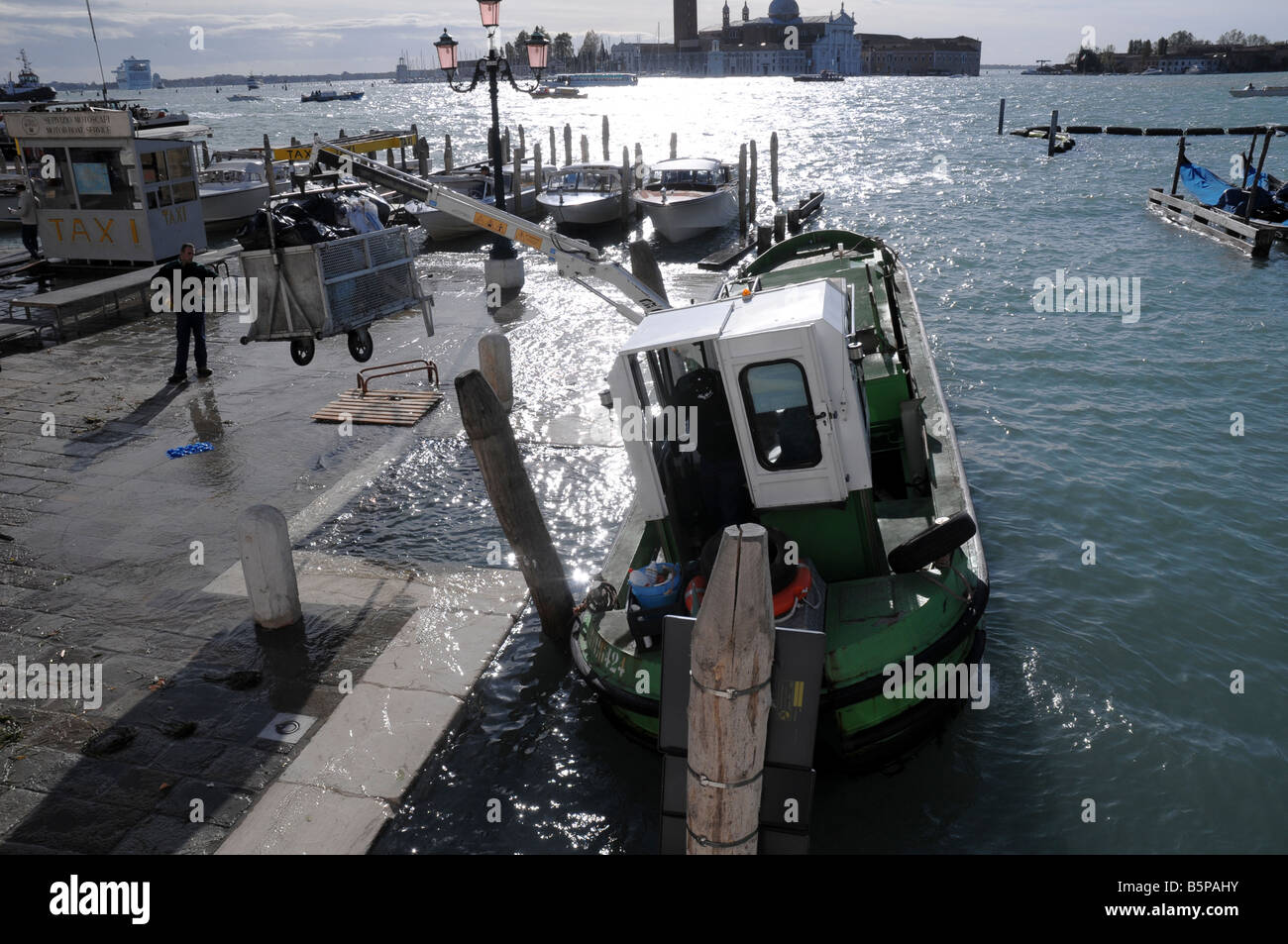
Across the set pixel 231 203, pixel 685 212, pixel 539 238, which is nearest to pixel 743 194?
pixel 685 212

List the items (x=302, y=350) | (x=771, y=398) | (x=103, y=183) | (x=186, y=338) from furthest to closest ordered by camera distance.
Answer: (x=103, y=183) → (x=186, y=338) → (x=302, y=350) → (x=771, y=398)

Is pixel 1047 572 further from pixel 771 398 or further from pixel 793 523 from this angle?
pixel 771 398

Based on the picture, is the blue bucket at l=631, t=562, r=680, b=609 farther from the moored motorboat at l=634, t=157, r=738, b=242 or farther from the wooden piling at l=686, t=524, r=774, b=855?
the moored motorboat at l=634, t=157, r=738, b=242

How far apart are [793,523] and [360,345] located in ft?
23.0

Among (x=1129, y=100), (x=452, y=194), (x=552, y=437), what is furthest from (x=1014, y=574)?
(x=1129, y=100)

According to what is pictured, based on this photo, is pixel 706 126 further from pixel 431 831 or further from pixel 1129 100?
pixel 431 831

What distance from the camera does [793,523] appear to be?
6.94 metres

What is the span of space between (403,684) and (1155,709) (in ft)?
21.1

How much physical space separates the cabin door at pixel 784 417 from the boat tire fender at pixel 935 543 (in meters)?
0.64

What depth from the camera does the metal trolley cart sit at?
10.1m

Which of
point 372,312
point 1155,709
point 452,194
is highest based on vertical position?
point 452,194

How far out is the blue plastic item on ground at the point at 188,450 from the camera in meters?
11.9

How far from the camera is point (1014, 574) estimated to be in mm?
10281
